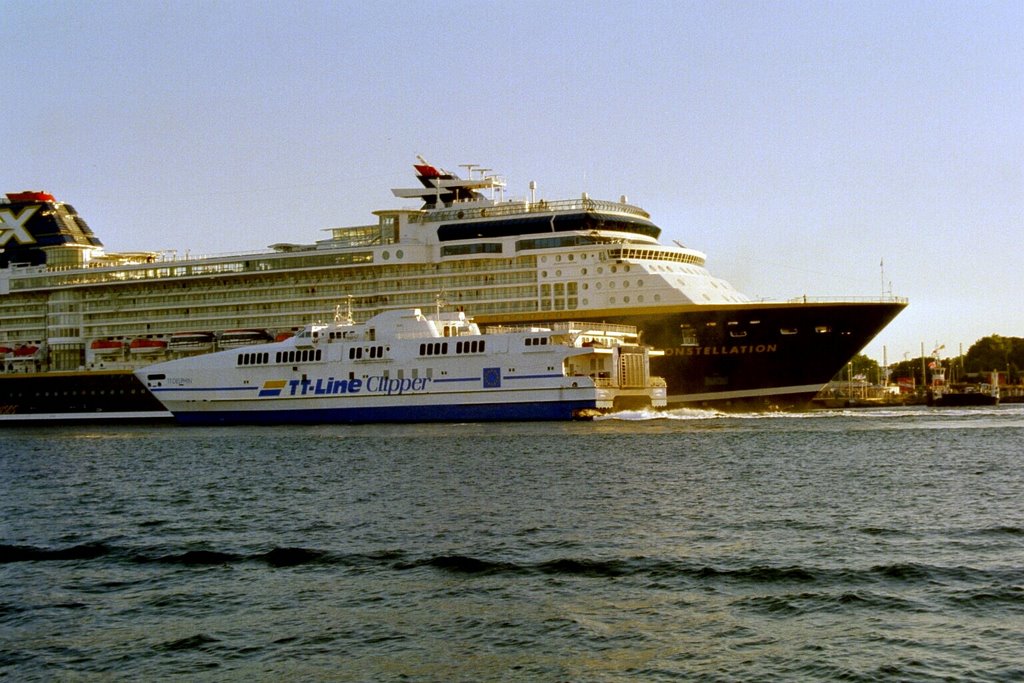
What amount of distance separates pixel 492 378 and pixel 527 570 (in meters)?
37.1

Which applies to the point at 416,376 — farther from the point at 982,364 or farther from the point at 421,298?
the point at 982,364

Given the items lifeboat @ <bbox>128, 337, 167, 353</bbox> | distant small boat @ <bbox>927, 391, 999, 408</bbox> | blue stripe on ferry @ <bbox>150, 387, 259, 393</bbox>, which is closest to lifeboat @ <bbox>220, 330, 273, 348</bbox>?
lifeboat @ <bbox>128, 337, 167, 353</bbox>

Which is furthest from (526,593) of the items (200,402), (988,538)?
(200,402)

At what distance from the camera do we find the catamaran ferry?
54.5 m

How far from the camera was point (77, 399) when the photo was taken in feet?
231

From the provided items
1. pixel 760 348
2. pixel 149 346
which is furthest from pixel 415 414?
pixel 149 346

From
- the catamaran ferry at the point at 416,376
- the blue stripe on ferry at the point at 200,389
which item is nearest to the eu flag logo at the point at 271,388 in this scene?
the catamaran ferry at the point at 416,376

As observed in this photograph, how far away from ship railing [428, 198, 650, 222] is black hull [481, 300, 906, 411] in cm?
929

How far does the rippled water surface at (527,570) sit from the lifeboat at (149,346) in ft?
125

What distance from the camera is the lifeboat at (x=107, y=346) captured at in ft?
241

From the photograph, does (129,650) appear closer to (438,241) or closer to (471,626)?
(471,626)

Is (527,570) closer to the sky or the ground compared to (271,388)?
closer to the ground

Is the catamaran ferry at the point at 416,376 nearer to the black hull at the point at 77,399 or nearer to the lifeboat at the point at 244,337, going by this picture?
the black hull at the point at 77,399

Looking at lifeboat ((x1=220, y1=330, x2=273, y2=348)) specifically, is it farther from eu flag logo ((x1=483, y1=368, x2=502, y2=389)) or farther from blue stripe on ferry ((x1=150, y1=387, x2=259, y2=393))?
eu flag logo ((x1=483, y1=368, x2=502, y2=389))
